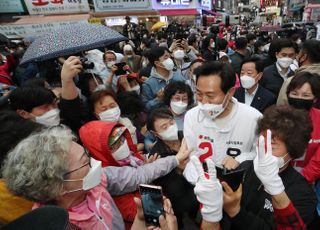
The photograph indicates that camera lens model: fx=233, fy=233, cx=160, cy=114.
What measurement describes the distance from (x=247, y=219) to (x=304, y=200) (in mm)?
467

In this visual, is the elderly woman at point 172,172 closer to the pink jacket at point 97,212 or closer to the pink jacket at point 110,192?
the pink jacket at point 110,192

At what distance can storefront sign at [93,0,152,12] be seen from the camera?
11.1m

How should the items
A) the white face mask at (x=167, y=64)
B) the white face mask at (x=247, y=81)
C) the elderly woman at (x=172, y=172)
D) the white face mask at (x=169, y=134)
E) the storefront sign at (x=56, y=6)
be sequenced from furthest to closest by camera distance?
the storefront sign at (x=56, y=6) → the white face mask at (x=167, y=64) → the white face mask at (x=247, y=81) → the white face mask at (x=169, y=134) → the elderly woman at (x=172, y=172)

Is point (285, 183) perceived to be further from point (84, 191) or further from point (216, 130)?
point (84, 191)

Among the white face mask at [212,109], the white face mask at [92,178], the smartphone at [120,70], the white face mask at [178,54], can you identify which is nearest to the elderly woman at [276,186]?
the white face mask at [212,109]

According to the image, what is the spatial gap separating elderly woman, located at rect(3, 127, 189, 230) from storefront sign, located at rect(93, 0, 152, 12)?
10.9 metres

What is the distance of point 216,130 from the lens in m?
2.08

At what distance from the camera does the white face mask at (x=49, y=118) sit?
7.82 ft

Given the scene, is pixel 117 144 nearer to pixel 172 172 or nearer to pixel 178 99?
pixel 172 172

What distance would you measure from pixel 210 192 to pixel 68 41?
2568mm

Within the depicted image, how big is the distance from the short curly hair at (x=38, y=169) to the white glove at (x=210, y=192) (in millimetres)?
781

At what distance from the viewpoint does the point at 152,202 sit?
4.79 ft

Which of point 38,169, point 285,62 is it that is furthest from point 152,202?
point 285,62

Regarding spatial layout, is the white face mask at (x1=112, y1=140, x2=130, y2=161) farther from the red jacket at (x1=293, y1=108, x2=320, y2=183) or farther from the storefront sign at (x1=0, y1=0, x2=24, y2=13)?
the storefront sign at (x1=0, y1=0, x2=24, y2=13)
